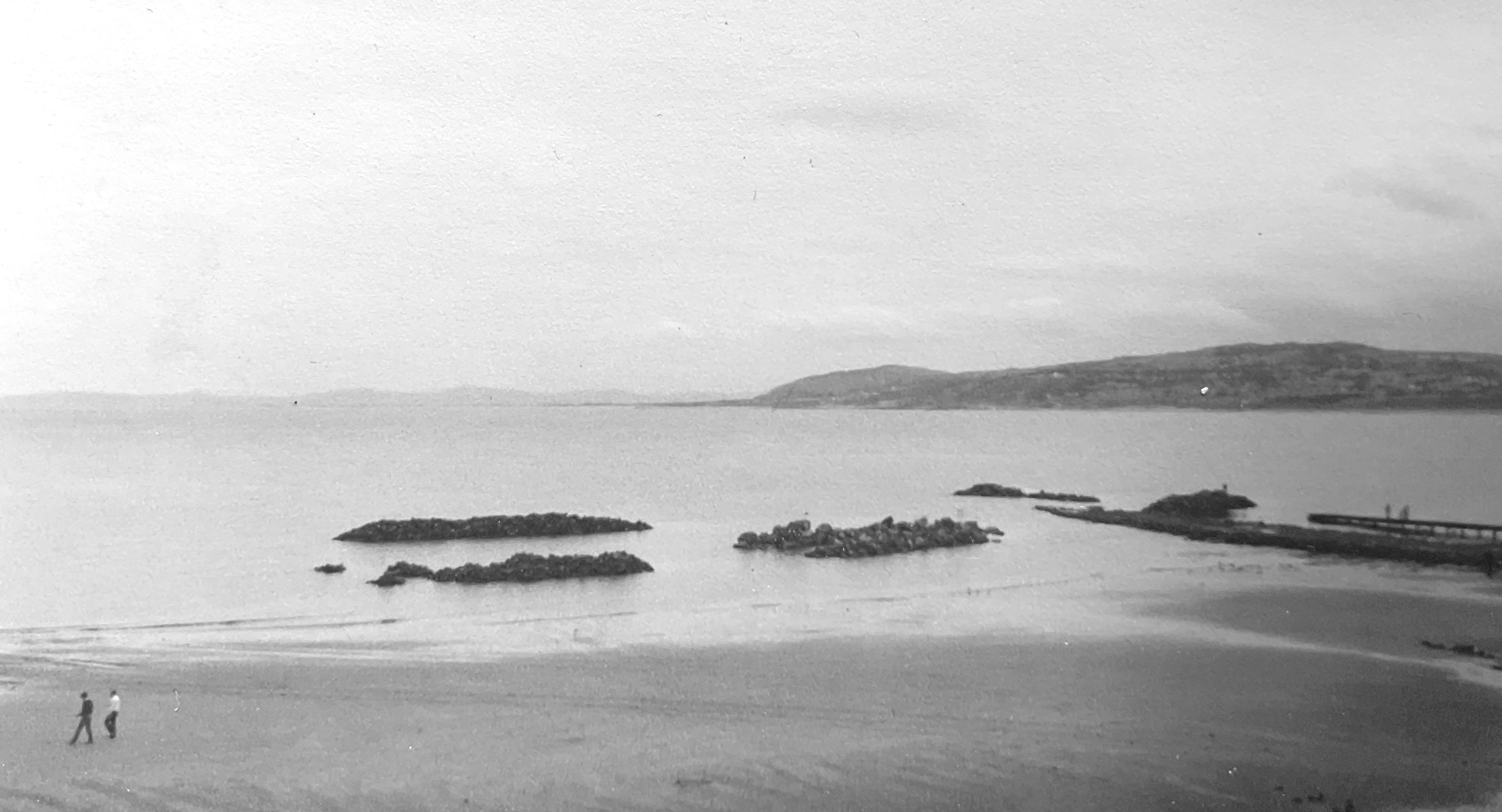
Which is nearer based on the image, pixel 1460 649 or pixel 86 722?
pixel 86 722

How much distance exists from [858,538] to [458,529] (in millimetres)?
1726

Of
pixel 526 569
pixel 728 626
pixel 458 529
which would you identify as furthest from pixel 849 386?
pixel 458 529

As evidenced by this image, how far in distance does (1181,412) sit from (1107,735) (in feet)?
4.79

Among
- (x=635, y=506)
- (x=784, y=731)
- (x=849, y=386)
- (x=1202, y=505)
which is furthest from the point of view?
(x=635, y=506)

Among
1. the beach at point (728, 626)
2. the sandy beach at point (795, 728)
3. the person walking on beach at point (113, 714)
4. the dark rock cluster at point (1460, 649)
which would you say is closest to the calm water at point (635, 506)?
the beach at point (728, 626)

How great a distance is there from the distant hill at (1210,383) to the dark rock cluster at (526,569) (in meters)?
0.98

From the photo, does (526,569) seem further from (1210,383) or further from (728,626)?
(1210,383)

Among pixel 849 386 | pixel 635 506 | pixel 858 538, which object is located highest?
pixel 849 386

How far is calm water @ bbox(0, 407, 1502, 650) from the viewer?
13.9 ft

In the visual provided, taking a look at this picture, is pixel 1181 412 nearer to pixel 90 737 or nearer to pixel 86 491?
pixel 90 737

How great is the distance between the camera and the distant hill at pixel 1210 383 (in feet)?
14.5

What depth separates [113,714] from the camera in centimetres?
350

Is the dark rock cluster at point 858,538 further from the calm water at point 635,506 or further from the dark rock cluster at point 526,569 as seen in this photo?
the dark rock cluster at point 526,569

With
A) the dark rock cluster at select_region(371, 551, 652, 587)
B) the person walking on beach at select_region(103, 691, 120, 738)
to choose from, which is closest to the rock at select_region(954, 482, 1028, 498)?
the dark rock cluster at select_region(371, 551, 652, 587)
